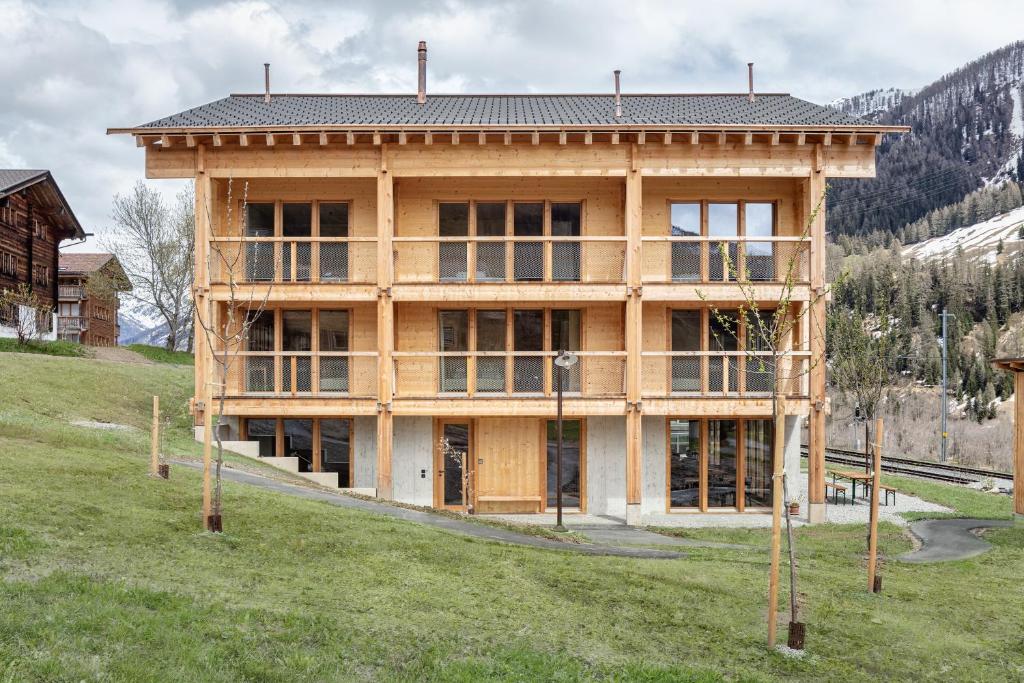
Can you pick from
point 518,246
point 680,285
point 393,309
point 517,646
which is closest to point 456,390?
point 393,309

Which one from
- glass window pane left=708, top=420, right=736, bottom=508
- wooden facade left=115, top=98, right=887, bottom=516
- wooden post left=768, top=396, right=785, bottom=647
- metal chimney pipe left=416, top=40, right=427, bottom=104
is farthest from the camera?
metal chimney pipe left=416, top=40, right=427, bottom=104

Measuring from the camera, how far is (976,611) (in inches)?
394

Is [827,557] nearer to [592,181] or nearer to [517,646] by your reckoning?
→ [517,646]

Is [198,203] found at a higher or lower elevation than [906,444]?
higher

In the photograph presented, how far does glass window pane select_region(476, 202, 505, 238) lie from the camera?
66.4ft

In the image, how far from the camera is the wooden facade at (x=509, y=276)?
1867 cm

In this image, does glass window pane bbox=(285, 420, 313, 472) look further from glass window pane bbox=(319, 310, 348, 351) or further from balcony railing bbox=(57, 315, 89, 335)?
balcony railing bbox=(57, 315, 89, 335)

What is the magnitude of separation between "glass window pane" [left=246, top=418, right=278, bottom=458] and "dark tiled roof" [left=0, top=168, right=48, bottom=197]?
88.3 feet

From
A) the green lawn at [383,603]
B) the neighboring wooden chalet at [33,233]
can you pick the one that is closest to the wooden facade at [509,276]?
the green lawn at [383,603]

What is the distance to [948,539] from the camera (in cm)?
1584

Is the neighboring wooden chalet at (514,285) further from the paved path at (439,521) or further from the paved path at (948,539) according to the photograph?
the paved path at (439,521)

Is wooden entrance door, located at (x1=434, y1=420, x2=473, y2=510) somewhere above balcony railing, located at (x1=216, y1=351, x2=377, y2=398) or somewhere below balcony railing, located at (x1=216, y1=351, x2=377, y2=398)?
below

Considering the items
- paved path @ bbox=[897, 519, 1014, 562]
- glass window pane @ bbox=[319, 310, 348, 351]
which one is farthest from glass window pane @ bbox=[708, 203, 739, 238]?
glass window pane @ bbox=[319, 310, 348, 351]

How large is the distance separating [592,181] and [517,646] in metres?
14.8
